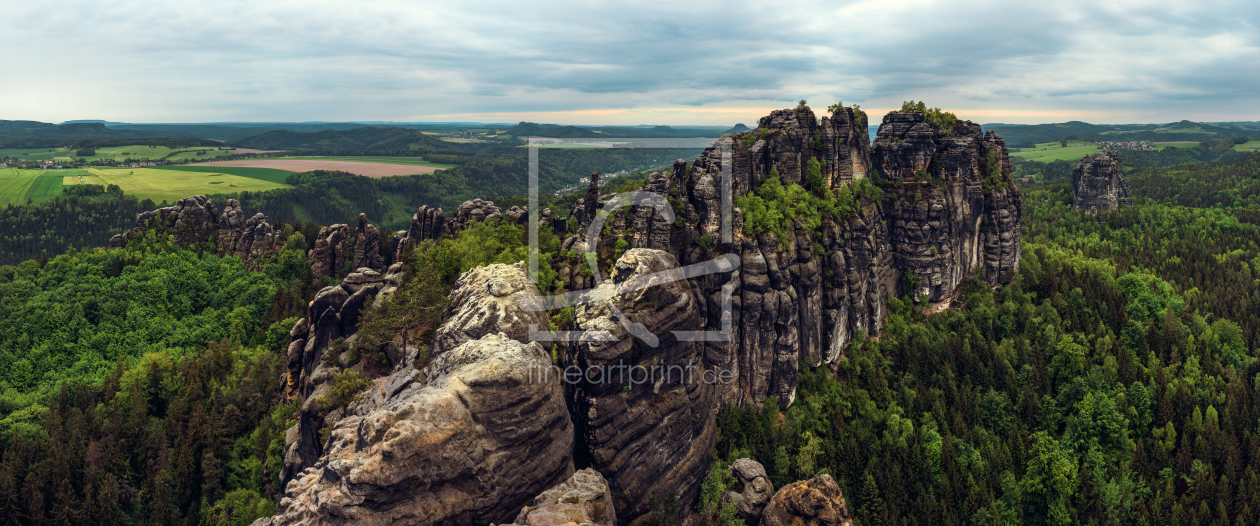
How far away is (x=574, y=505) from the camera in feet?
84.2

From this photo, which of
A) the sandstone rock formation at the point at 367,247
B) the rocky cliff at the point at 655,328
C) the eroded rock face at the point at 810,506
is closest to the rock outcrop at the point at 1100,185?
the rocky cliff at the point at 655,328

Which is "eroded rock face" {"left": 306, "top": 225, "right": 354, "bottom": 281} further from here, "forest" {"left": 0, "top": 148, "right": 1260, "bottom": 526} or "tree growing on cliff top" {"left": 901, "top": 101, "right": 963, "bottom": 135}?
"tree growing on cliff top" {"left": 901, "top": 101, "right": 963, "bottom": 135}

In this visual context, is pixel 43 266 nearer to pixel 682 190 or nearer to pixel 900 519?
pixel 682 190

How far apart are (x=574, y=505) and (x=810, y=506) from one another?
18347 mm

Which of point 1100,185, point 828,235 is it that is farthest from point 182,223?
point 1100,185

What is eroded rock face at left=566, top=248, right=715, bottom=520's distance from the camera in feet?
104

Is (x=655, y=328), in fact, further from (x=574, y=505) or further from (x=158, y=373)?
(x=158, y=373)

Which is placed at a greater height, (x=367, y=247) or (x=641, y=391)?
(x=367, y=247)

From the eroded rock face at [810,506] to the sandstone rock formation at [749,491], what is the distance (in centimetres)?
226

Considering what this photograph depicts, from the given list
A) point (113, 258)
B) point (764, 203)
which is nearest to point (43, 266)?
point (113, 258)

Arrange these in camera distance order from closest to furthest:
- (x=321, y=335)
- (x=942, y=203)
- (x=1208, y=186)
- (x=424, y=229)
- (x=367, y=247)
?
(x=321, y=335), (x=942, y=203), (x=424, y=229), (x=367, y=247), (x=1208, y=186)

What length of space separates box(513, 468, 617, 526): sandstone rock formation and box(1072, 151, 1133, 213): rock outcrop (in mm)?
163114

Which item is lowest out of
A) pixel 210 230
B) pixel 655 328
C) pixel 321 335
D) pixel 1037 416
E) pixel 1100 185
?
pixel 1037 416

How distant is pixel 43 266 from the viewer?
93938mm
